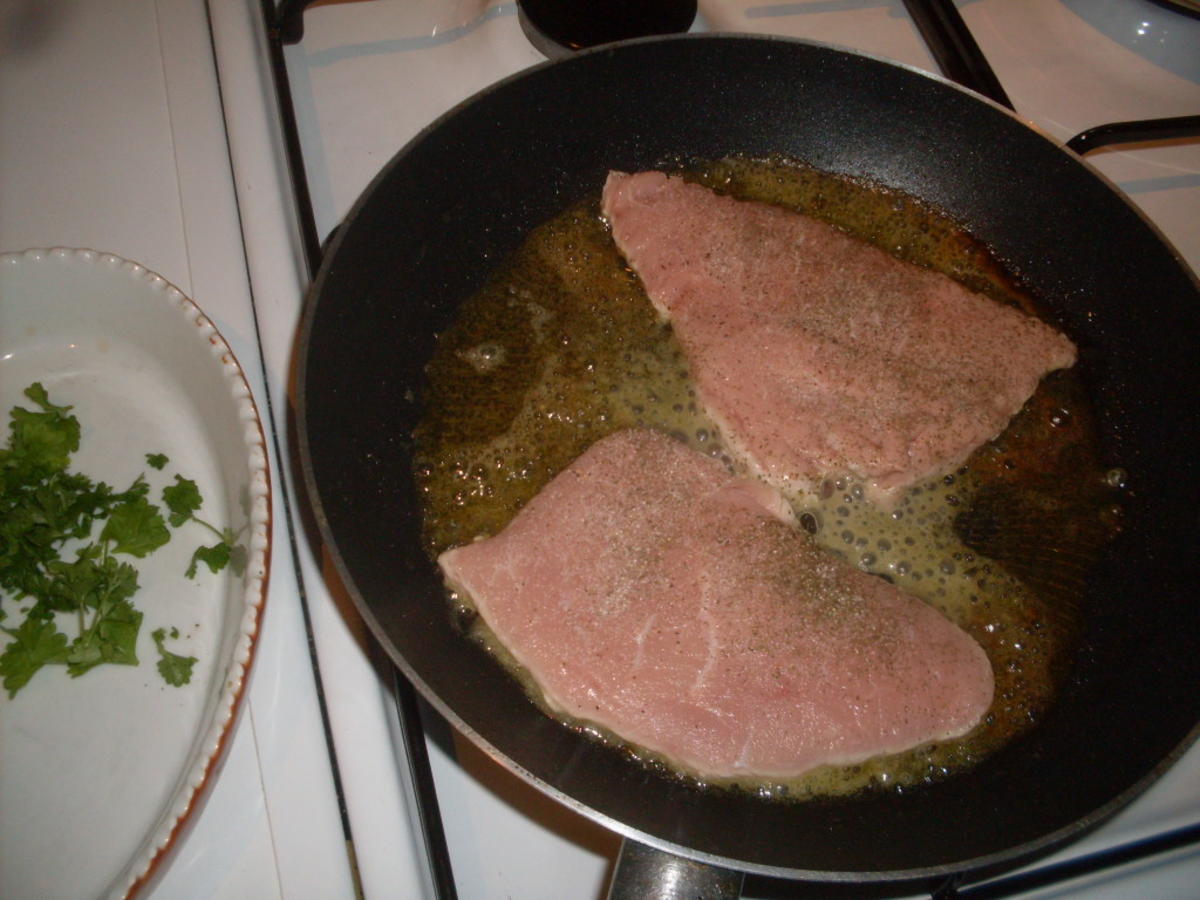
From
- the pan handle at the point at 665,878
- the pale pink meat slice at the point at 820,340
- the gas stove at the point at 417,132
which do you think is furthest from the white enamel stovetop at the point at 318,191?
the pale pink meat slice at the point at 820,340

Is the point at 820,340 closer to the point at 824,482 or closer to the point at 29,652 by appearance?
the point at 824,482

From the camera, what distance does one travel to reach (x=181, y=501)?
94 centimetres

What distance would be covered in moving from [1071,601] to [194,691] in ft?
3.46

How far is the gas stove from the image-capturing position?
33.9 inches

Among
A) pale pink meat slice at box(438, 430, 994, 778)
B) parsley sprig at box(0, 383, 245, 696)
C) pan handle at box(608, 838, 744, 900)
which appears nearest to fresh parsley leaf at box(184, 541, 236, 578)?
parsley sprig at box(0, 383, 245, 696)

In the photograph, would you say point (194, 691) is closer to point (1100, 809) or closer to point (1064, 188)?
point (1100, 809)

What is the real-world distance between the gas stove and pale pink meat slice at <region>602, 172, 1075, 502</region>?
0.29 metres

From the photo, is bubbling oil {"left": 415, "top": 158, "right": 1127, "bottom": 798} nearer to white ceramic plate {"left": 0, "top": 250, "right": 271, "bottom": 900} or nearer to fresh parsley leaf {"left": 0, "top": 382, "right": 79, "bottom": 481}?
white ceramic plate {"left": 0, "top": 250, "right": 271, "bottom": 900}

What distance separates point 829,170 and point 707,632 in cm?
78

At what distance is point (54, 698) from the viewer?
2.81 feet

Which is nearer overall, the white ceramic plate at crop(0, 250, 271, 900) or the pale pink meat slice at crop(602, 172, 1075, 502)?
the white ceramic plate at crop(0, 250, 271, 900)

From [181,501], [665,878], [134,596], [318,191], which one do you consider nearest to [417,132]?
[318,191]

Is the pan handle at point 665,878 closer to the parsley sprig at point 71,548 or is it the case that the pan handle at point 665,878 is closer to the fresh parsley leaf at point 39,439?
the parsley sprig at point 71,548

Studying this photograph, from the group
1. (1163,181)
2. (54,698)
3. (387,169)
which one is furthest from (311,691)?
(1163,181)
